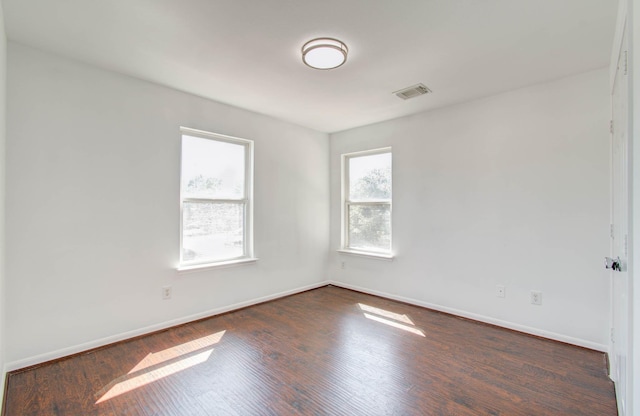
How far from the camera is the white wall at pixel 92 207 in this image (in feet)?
7.57

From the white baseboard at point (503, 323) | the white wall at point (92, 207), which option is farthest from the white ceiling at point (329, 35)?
the white baseboard at point (503, 323)

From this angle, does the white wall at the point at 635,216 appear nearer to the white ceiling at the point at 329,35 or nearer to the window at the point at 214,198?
the white ceiling at the point at 329,35

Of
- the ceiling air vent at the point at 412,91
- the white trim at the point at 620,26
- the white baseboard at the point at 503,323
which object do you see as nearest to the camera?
the white trim at the point at 620,26

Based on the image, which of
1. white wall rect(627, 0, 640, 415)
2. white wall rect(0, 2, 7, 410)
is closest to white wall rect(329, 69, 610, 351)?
white wall rect(627, 0, 640, 415)

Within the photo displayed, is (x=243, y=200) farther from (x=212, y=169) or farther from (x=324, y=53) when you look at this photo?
(x=324, y=53)

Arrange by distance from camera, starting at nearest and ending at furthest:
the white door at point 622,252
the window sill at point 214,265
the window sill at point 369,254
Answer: the white door at point 622,252
the window sill at point 214,265
the window sill at point 369,254

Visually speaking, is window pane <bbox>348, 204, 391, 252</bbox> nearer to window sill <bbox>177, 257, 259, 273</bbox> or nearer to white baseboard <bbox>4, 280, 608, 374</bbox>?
white baseboard <bbox>4, 280, 608, 374</bbox>

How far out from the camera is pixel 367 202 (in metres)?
4.47

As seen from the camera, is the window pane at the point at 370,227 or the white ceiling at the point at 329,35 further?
the window pane at the point at 370,227

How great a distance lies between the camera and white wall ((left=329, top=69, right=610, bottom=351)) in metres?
2.67

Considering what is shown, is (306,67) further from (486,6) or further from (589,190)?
(589,190)

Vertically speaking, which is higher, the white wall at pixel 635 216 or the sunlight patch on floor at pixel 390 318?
the white wall at pixel 635 216

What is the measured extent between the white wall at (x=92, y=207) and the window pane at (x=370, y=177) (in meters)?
1.85

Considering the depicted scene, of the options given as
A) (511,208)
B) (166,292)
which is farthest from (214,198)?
(511,208)
